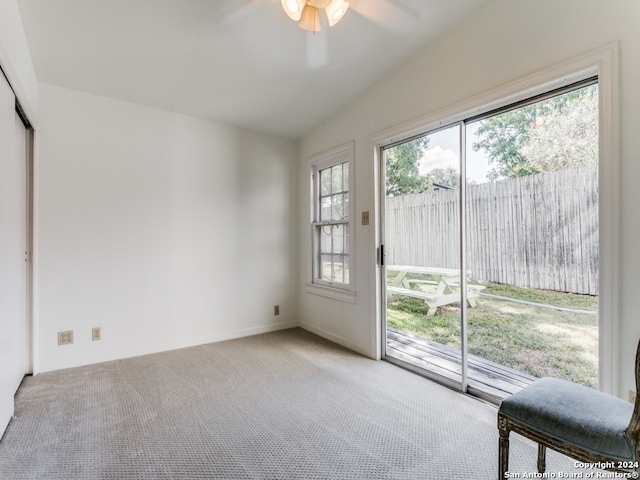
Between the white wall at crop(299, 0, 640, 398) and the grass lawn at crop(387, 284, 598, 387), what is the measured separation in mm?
259

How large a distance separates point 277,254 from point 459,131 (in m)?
2.41

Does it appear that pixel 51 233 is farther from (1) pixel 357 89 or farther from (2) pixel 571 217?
(2) pixel 571 217

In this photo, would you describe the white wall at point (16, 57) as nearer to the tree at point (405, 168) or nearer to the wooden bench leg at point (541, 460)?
the tree at point (405, 168)

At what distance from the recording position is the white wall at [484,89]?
1.60 meters

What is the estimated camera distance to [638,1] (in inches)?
62.2

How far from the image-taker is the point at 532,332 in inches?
83.0

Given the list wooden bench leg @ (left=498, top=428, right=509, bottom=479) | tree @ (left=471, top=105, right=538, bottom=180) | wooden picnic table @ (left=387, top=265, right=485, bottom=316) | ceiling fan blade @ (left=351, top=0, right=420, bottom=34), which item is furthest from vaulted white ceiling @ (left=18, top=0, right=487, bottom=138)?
wooden bench leg @ (left=498, top=428, right=509, bottom=479)

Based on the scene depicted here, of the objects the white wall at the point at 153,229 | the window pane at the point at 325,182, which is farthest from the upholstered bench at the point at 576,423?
the white wall at the point at 153,229

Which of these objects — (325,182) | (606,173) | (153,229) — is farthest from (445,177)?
(153,229)

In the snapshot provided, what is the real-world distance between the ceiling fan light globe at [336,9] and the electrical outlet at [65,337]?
10.4 ft

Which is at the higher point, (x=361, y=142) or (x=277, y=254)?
(x=361, y=142)

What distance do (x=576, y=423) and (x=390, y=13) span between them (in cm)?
247

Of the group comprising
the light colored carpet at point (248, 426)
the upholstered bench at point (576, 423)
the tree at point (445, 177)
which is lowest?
the light colored carpet at point (248, 426)

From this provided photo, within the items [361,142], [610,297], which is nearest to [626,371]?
[610,297]
